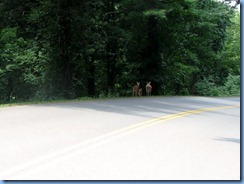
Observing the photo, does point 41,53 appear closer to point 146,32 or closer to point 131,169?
point 146,32

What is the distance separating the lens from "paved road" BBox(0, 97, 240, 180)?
20.4 ft

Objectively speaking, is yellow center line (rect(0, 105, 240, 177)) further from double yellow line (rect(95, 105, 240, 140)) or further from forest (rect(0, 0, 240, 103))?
forest (rect(0, 0, 240, 103))

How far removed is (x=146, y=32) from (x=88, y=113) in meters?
18.4

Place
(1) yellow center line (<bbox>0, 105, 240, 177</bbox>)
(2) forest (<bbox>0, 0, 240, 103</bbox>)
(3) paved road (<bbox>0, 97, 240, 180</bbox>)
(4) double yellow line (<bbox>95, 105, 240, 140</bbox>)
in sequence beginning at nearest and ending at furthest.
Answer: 1. (3) paved road (<bbox>0, 97, 240, 180</bbox>)
2. (1) yellow center line (<bbox>0, 105, 240, 177</bbox>)
3. (4) double yellow line (<bbox>95, 105, 240, 140</bbox>)
4. (2) forest (<bbox>0, 0, 240, 103</bbox>)

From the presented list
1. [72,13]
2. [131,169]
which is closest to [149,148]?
[131,169]

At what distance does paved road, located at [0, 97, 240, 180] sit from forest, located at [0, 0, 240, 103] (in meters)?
11.9

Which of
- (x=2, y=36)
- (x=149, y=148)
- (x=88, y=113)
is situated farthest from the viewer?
(x=2, y=36)

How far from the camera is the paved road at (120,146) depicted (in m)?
6.23

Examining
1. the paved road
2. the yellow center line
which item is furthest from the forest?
the yellow center line

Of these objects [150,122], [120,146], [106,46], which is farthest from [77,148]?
[106,46]

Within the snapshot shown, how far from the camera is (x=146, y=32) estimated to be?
32.2m

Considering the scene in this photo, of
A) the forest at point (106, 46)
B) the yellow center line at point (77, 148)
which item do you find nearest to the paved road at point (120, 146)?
the yellow center line at point (77, 148)

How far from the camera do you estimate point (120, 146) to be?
27.9 ft

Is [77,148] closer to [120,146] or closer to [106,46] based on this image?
[120,146]
